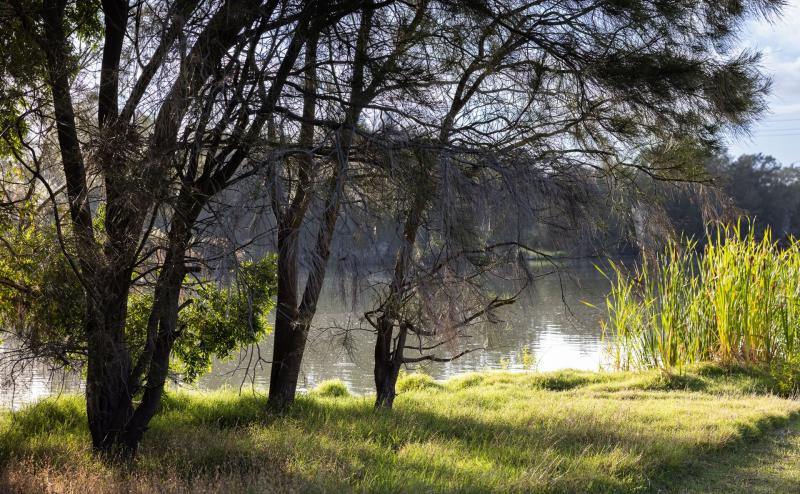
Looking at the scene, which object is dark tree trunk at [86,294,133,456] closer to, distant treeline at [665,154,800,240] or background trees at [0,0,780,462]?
background trees at [0,0,780,462]

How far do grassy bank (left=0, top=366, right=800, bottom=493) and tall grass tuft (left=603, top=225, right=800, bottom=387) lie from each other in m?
1.31

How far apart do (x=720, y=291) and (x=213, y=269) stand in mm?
6885

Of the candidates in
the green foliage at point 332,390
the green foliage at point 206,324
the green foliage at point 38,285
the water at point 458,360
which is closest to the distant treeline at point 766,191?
the water at point 458,360

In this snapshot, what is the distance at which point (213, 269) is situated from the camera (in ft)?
12.8

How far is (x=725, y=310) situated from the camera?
9.05 metres

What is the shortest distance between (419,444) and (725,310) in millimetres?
5323

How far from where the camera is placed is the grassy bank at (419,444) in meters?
4.25

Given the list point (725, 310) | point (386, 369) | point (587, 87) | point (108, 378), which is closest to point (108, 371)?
point (108, 378)

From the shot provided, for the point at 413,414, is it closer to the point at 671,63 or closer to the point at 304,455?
the point at 304,455

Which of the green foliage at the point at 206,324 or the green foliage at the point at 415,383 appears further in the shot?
the green foliage at the point at 415,383

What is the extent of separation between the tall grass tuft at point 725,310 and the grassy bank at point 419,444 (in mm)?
1305

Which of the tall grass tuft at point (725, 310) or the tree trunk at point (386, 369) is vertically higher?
the tall grass tuft at point (725, 310)

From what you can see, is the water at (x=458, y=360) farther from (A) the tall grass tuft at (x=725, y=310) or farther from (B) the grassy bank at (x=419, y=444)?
(B) the grassy bank at (x=419, y=444)

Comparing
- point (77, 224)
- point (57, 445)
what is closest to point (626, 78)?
point (77, 224)
